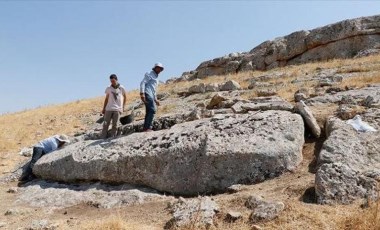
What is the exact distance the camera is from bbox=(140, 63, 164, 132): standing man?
9.95 metres

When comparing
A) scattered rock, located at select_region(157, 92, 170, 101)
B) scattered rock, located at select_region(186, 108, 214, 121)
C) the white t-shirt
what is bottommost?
scattered rock, located at select_region(186, 108, 214, 121)

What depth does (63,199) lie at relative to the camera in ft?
28.6

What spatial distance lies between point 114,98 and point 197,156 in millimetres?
3664

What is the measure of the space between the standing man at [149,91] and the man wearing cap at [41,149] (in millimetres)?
2926

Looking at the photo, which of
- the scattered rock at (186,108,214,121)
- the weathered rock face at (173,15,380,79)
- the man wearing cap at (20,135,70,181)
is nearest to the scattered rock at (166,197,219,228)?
the scattered rock at (186,108,214,121)

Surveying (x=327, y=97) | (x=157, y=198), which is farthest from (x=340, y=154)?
(x=327, y=97)

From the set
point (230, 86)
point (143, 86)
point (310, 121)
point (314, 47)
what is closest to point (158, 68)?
point (143, 86)

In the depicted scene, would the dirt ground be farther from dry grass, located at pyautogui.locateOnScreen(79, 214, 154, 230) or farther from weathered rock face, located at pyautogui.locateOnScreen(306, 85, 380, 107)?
weathered rock face, located at pyautogui.locateOnScreen(306, 85, 380, 107)

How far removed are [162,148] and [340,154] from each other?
3.85 m

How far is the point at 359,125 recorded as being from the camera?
8.20 m

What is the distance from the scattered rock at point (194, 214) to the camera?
595 centimetres

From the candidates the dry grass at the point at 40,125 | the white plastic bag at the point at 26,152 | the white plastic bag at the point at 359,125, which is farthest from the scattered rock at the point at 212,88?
the white plastic bag at the point at 359,125

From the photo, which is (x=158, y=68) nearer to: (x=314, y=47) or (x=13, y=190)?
(x=13, y=190)

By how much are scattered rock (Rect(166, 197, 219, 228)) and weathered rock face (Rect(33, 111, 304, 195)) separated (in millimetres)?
1215
